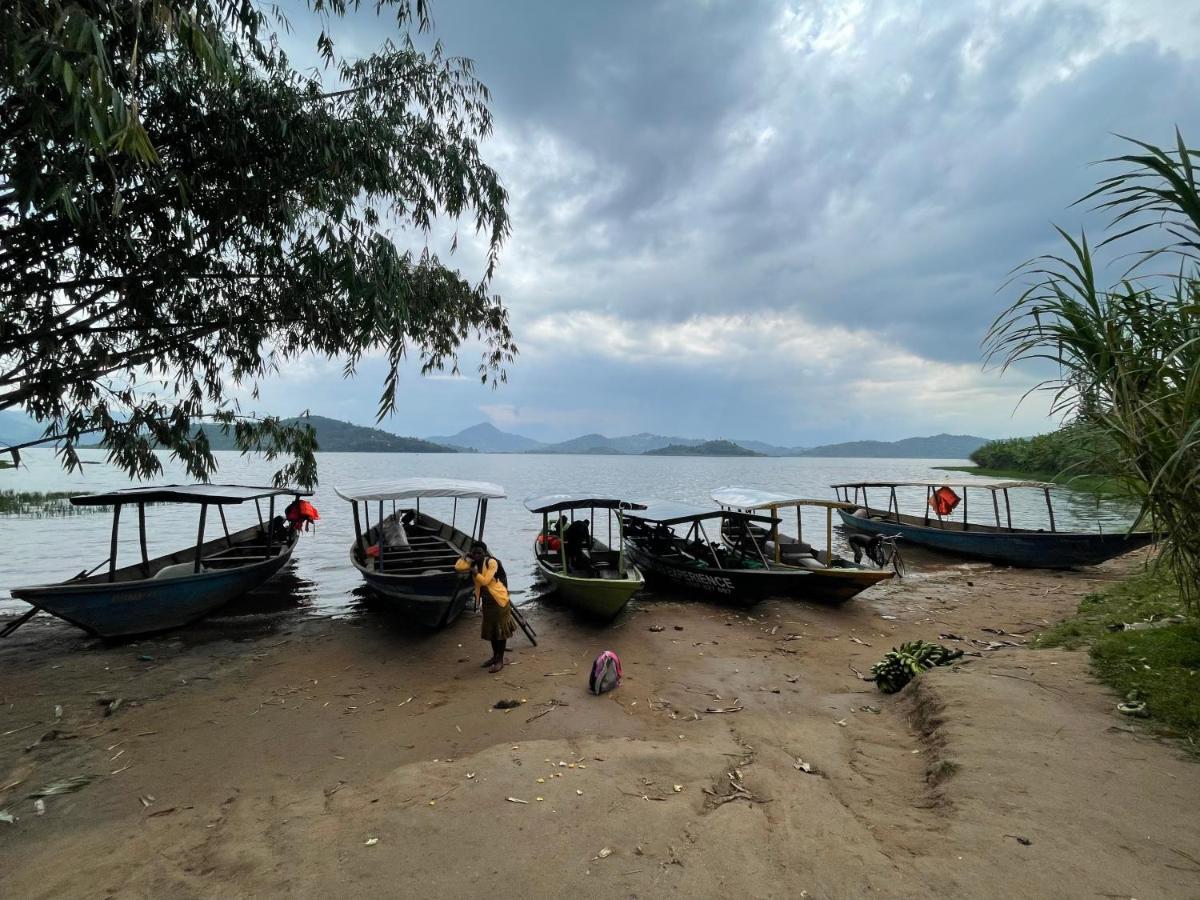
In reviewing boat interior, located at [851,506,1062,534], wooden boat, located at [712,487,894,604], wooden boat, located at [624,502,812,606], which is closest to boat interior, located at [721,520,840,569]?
wooden boat, located at [712,487,894,604]

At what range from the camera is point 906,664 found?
7.21m

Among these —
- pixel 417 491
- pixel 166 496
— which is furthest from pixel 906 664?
pixel 166 496

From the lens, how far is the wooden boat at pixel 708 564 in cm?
1156

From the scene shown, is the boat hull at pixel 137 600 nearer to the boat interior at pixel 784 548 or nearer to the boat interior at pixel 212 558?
the boat interior at pixel 212 558

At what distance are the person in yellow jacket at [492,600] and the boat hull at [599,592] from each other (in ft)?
6.70

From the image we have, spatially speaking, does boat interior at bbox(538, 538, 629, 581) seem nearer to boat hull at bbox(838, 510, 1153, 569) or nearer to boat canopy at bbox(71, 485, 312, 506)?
boat canopy at bbox(71, 485, 312, 506)

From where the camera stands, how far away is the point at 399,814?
14.9 feet

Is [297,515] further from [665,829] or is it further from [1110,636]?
[1110,636]

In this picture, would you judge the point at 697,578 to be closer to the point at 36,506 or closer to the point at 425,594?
the point at 425,594

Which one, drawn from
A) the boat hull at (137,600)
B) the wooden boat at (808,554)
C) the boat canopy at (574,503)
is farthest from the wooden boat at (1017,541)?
the boat hull at (137,600)

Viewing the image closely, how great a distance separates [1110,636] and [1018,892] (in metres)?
4.99

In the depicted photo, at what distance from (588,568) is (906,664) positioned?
21.7 feet

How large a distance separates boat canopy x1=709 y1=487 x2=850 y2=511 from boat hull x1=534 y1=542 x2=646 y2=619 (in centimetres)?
359

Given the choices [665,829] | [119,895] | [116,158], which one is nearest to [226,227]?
[116,158]
